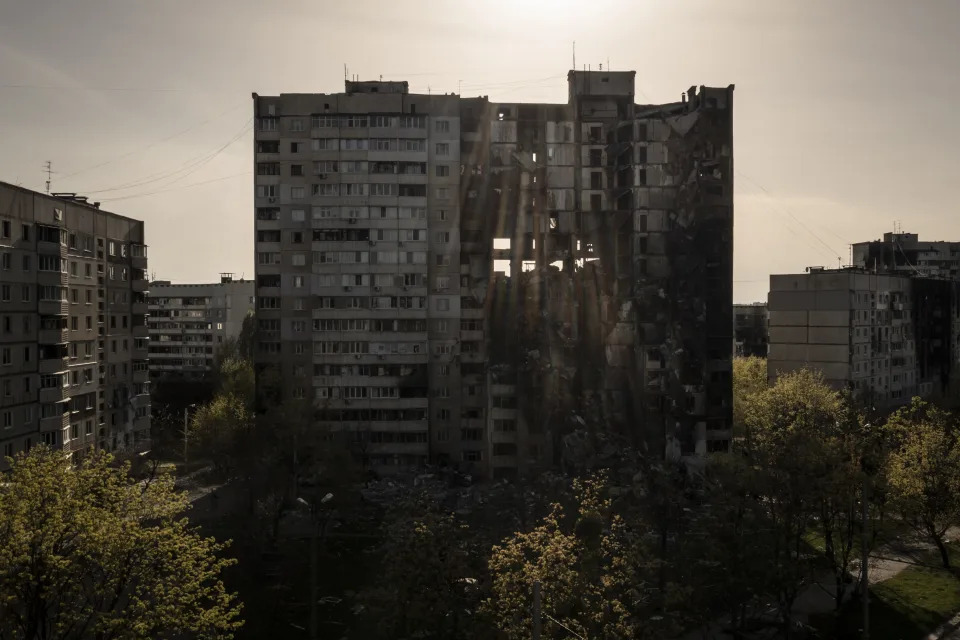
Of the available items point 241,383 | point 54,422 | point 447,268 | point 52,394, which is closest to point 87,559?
point 52,394

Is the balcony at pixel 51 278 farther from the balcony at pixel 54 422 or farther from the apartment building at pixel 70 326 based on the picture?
the balcony at pixel 54 422

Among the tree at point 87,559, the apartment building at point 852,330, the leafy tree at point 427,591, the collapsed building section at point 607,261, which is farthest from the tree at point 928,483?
the apartment building at point 852,330

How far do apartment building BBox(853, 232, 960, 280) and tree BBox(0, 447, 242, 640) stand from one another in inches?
4804

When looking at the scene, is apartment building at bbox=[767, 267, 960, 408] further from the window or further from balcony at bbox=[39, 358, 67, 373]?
balcony at bbox=[39, 358, 67, 373]

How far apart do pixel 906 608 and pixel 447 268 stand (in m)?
45.3

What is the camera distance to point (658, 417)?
223ft

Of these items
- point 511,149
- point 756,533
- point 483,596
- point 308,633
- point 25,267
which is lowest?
point 308,633

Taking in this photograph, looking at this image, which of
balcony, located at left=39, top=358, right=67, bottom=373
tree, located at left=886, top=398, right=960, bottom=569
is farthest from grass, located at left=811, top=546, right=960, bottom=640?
balcony, located at left=39, top=358, right=67, bottom=373

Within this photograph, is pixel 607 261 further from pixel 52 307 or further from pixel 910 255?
pixel 910 255

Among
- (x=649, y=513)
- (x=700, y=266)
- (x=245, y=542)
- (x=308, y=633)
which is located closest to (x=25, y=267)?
(x=245, y=542)

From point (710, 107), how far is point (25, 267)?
5584 centimetres

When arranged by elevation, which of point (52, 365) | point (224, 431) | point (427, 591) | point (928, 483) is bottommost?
point (224, 431)

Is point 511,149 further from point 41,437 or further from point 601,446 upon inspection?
point 41,437

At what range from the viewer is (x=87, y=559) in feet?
78.1
